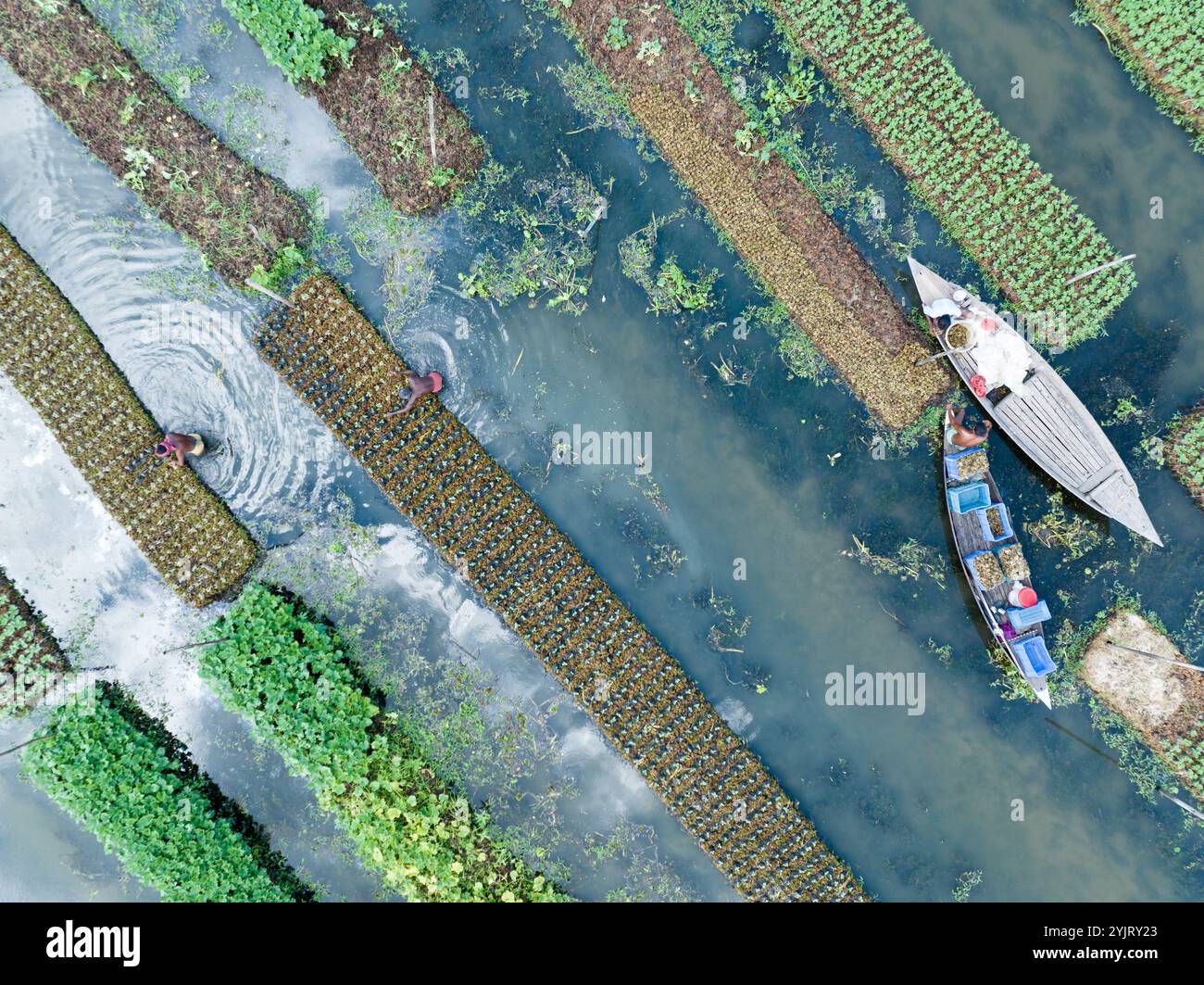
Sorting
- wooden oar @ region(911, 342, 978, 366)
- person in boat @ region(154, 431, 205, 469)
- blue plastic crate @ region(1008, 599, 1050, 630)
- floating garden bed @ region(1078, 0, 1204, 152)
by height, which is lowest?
blue plastic crate @ region(1008, 599, 1050, 630)

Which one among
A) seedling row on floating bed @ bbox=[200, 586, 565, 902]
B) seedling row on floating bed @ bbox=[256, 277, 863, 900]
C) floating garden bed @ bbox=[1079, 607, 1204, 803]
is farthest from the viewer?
floating garden bed @ bbox=[1079, 607, 1204, 803]

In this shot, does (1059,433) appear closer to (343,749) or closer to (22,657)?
(343,749)

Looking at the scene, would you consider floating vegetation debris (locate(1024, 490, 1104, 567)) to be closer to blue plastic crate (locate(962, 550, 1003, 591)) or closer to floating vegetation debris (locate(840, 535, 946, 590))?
blue plastic crate (locate(962, 550, 1003, 591))

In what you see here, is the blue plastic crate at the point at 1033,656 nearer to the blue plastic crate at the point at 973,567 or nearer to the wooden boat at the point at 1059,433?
the blue plastic crate at the point at 973,567

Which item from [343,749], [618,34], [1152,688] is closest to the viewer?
[343,749]

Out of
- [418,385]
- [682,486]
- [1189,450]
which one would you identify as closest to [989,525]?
[1189,450]

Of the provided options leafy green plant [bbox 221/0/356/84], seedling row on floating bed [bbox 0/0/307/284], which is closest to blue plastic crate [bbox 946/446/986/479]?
seedling row on floating bed [bbox 0/0/307/284]

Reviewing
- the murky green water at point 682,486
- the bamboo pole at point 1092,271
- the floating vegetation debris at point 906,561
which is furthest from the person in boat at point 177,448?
the bamboo pole at point 1092,271
